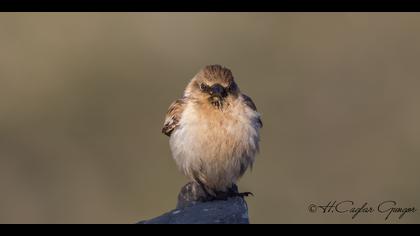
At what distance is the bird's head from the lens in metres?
9.45

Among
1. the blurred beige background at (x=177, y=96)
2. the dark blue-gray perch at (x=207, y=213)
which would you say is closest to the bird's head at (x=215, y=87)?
the dark blue-gray perch at (x=207, y=213)

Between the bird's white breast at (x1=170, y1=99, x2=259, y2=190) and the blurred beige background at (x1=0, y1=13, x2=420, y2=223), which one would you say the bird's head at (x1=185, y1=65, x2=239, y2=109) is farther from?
the blurred beige background at (x1=0, y1=13, x2=420, y2=223)

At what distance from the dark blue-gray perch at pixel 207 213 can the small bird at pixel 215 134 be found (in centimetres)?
31

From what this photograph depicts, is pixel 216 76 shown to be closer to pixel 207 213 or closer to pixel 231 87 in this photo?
pixel 231 87

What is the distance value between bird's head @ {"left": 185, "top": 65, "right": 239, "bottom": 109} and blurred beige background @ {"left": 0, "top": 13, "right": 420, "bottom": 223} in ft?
18.7

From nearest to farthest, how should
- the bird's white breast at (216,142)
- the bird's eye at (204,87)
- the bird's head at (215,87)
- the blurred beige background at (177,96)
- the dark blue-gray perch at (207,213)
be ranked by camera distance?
the dark blue-gray perch at (207,213)
the bird's white breast at (216,142)
the bird's head at (215,87)
the bird's eye at (204,87)
the blurred beige background at (177,96)

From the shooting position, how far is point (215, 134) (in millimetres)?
9211

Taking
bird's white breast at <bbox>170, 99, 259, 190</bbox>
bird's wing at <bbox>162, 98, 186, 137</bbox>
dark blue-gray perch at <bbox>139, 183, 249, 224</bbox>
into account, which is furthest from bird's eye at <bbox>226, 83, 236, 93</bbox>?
dark blue-gray perch at <bbox>139, 183, 249, 224</bbox>

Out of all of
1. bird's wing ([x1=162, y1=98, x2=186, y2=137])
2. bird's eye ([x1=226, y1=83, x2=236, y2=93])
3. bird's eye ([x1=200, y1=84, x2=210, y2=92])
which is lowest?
bird's wing ([x1=162, y1=98, x2=186, y2=137])

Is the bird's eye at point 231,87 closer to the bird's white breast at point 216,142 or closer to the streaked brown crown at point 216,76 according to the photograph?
the streaked brown crown at point 216,76

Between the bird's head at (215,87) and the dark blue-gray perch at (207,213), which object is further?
the bird's head at (215,87)

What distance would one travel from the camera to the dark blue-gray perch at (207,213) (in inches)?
297

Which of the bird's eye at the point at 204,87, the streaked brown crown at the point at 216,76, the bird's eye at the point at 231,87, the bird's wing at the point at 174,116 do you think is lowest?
the bird's wing at the point at 174,116
